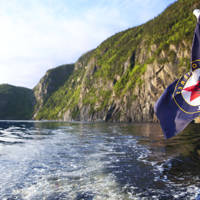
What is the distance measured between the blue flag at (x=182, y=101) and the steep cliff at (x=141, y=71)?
63.9m

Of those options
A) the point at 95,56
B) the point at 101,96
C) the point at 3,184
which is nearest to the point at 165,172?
the point at 3,184

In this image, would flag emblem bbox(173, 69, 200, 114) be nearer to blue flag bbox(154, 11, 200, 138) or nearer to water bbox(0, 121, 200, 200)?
blue flag bbox(154, 11, 200, 138)

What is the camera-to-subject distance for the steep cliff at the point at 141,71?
7334cm

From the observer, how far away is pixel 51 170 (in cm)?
1095

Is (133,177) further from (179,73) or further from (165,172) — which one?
(179,73)

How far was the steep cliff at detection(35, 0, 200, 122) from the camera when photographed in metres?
73.3

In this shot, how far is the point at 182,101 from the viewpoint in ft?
23.4

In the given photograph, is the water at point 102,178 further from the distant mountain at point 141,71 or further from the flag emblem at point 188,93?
the distant mountain at point 141,71

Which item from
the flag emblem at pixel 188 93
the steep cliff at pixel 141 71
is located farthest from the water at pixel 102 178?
the steep cliff at pixel 141 71

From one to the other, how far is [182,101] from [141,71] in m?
90.7

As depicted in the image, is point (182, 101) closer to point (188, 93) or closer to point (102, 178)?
point (188, 93)

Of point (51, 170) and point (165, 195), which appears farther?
point (51, 170)

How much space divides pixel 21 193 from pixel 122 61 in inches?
4641

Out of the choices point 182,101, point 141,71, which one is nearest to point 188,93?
point 182,101
